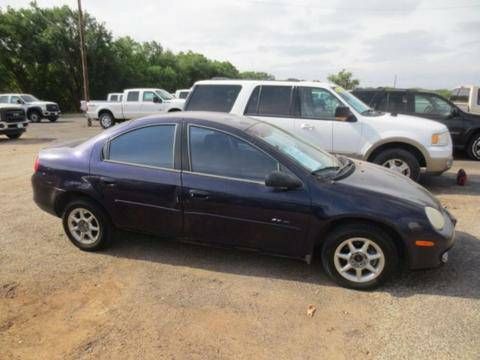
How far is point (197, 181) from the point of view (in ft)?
13.6

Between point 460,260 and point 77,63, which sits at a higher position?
point 77,63

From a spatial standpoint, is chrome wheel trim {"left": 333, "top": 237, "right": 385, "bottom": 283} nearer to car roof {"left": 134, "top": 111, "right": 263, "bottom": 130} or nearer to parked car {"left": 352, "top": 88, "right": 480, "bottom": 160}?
car roof {"left": 134, "top": 111, "right": 263, "bottom": 130}

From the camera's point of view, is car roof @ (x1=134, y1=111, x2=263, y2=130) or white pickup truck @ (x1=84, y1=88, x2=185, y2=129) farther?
white pickup truck @ (x1=84, y1=88, x2=185, y2=129)

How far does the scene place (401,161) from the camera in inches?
283

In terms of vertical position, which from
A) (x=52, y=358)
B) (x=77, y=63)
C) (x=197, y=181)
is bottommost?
(x=52, y=358)

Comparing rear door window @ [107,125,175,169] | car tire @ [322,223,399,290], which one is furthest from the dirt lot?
rear door window @ [107,125,175,169]

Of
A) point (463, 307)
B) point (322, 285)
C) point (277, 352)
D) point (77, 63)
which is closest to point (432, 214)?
point (463, 307)

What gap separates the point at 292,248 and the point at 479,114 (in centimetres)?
868

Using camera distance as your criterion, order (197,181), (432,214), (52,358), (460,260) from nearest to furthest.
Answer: (52,358)
(432,214)
(197,181)
(460,260)

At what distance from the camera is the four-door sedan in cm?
379

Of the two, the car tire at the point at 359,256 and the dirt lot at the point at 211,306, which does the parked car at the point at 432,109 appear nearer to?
the dirt lot at the point at 211,306

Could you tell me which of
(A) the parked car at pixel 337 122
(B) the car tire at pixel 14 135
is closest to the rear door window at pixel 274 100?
(A) the parked car at pixel 337 122

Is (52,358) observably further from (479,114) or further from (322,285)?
(479,114)

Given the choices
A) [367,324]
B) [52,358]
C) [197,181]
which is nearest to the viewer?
[52,358]
